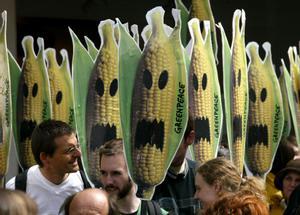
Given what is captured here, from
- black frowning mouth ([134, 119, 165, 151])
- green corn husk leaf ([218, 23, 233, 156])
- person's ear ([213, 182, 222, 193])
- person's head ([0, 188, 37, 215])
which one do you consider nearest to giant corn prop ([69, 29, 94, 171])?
black frowning mouth ([134, 119, 165, 151])

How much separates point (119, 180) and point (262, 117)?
1235mm

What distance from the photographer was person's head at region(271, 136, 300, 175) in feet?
16.7

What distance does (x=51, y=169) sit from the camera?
161 inches

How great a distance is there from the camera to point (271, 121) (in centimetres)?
472

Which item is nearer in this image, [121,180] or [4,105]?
[121,180]

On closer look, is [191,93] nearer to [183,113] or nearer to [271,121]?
[183,113]

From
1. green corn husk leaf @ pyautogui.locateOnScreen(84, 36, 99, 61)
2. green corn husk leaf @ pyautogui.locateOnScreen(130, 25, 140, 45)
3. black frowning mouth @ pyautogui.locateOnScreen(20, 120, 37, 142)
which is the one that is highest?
green corn husk leaf @ pyautogui.locateOnScreen(130, 25, 140, 45)

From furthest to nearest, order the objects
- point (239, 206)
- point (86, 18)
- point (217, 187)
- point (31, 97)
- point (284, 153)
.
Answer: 1. point (284, 153)
2. point (86, 18)
3. point (31, 97)
4. point (217, 187)
5. point (239, 206)

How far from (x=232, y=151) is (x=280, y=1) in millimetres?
2312

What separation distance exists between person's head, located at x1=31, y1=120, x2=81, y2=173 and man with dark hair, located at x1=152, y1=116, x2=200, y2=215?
49cm

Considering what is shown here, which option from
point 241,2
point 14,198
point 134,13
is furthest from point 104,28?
point 241,2

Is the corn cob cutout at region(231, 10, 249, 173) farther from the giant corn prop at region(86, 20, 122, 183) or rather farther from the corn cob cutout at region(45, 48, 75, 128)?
the corn cob cutout at region(45, 48, 75, 128)

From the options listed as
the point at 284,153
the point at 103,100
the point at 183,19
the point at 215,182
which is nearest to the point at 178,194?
the point at 215,182

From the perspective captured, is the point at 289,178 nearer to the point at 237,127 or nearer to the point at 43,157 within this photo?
the point at 237,127
